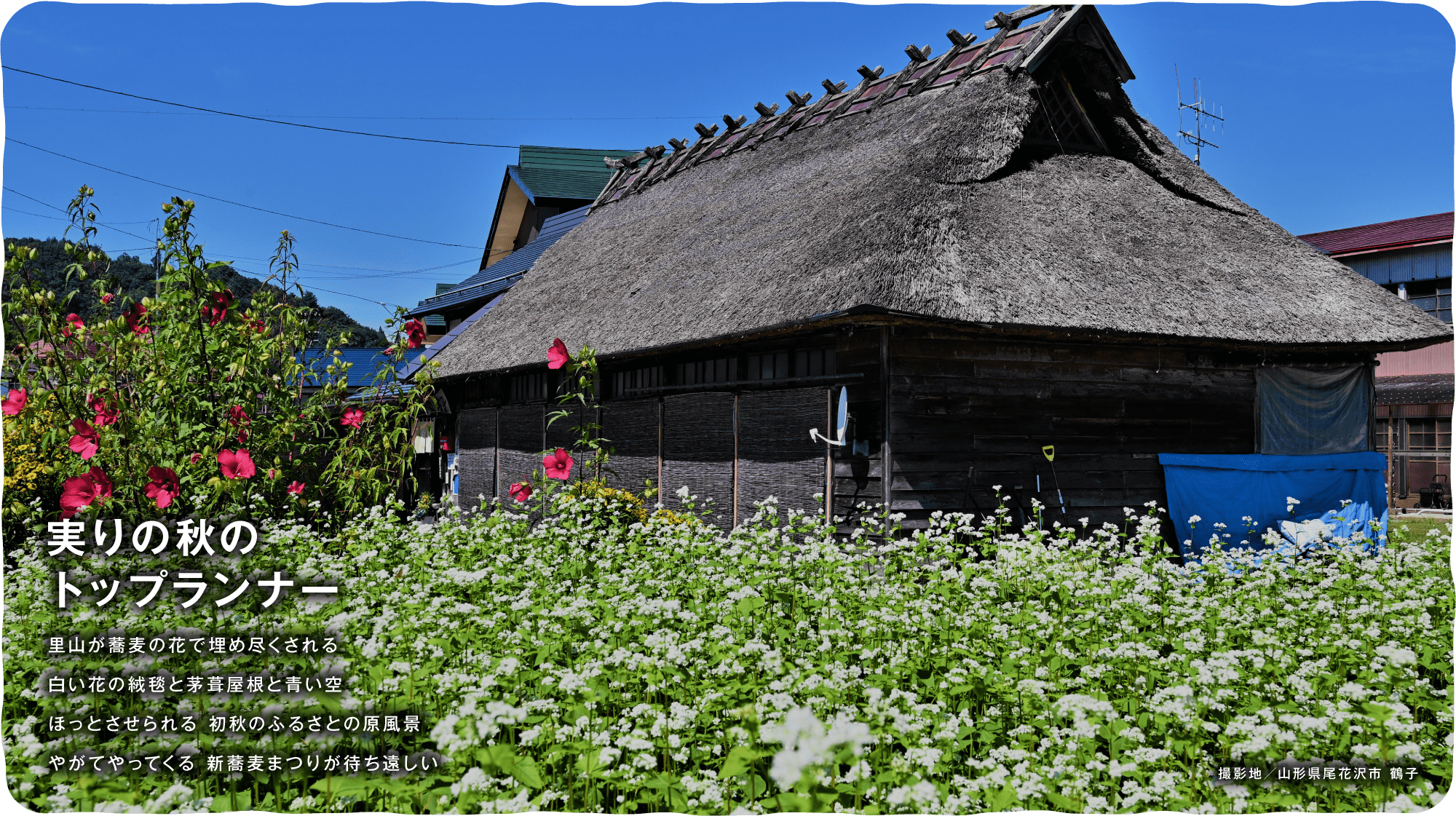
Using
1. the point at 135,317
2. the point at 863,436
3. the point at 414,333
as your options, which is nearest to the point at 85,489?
the point at 135,317

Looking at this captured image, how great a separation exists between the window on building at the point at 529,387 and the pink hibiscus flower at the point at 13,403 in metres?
7.42

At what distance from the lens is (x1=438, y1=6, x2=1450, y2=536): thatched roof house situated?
27.4 ft

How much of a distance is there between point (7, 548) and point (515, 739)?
6.29 meters

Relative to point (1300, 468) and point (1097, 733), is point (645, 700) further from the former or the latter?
point (1300, 468)

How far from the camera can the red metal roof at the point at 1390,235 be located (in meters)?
21.5

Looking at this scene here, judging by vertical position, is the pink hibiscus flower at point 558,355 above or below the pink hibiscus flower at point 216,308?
below

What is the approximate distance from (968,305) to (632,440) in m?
4.97

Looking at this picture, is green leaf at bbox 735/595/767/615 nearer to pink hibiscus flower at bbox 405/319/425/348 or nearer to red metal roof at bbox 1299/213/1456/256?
pink hibiscus flower at bbox 405/319/425/348

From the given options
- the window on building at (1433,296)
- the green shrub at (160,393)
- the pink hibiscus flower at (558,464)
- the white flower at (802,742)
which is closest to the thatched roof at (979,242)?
the pink hibiscus flower at (558,464)

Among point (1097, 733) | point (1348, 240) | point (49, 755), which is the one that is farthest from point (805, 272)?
point (1348, 240)

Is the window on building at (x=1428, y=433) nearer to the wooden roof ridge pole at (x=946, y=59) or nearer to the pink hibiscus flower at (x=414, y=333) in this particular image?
the wooden roof ridge pole at (x=946, y=59)

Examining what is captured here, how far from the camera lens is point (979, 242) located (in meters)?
8.68

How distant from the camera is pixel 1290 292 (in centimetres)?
1040

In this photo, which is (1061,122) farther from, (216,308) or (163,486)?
(163,486)
